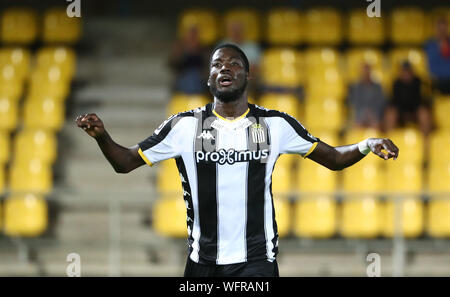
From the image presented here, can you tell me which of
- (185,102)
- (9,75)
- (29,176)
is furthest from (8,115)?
(185,102)

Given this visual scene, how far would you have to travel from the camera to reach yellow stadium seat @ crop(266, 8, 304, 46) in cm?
1055

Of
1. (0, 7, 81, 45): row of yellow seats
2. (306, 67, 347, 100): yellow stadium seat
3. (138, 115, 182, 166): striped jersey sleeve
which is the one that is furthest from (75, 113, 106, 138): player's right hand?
(0, 7, 81, 45): row of yellow seats

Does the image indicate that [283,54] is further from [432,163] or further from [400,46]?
[432,163]

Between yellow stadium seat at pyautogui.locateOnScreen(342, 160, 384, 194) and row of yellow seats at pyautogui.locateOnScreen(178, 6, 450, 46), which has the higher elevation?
row of yellow seats at pyautogui.locateOnScreen(178, 6, 450, 46)

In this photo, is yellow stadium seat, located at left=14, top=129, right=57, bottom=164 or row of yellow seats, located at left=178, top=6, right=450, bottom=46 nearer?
yellow stadium seat, located at left=14, top=129, right=57, bottom=164

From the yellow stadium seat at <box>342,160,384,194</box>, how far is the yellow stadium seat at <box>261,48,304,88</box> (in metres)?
1.59

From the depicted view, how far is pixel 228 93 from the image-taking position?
4.00 metres

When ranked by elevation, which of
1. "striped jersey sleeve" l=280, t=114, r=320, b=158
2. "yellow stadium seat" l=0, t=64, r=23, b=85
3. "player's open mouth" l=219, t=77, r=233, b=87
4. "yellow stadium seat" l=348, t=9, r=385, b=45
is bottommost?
"striped jersey sleeve" l=280, t=114, r=320, b=158

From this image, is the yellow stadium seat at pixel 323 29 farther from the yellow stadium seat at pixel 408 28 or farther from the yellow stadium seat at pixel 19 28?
the yellow stadium seat at pixel 19 28

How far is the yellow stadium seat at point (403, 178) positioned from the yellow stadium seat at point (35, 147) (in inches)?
156

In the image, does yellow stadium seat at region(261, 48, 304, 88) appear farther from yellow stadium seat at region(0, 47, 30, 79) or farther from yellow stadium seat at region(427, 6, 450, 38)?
yellow stadium seat at region(0, 47, 30, 79)

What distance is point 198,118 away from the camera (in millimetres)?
4148

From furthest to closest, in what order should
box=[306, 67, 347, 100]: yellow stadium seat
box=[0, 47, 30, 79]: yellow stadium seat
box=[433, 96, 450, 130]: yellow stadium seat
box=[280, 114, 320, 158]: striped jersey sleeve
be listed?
box=[0, 47, 30, 79]: yellow stadium seat, box=[306, 67, 347, 100]: yellow stadium seat, box=[433, 96, 450, 130]: yellow stadium seat, box=[280, 114, 320, 158]: striped jersey sleeve

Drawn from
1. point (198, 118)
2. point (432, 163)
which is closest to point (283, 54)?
point (432, 163)
